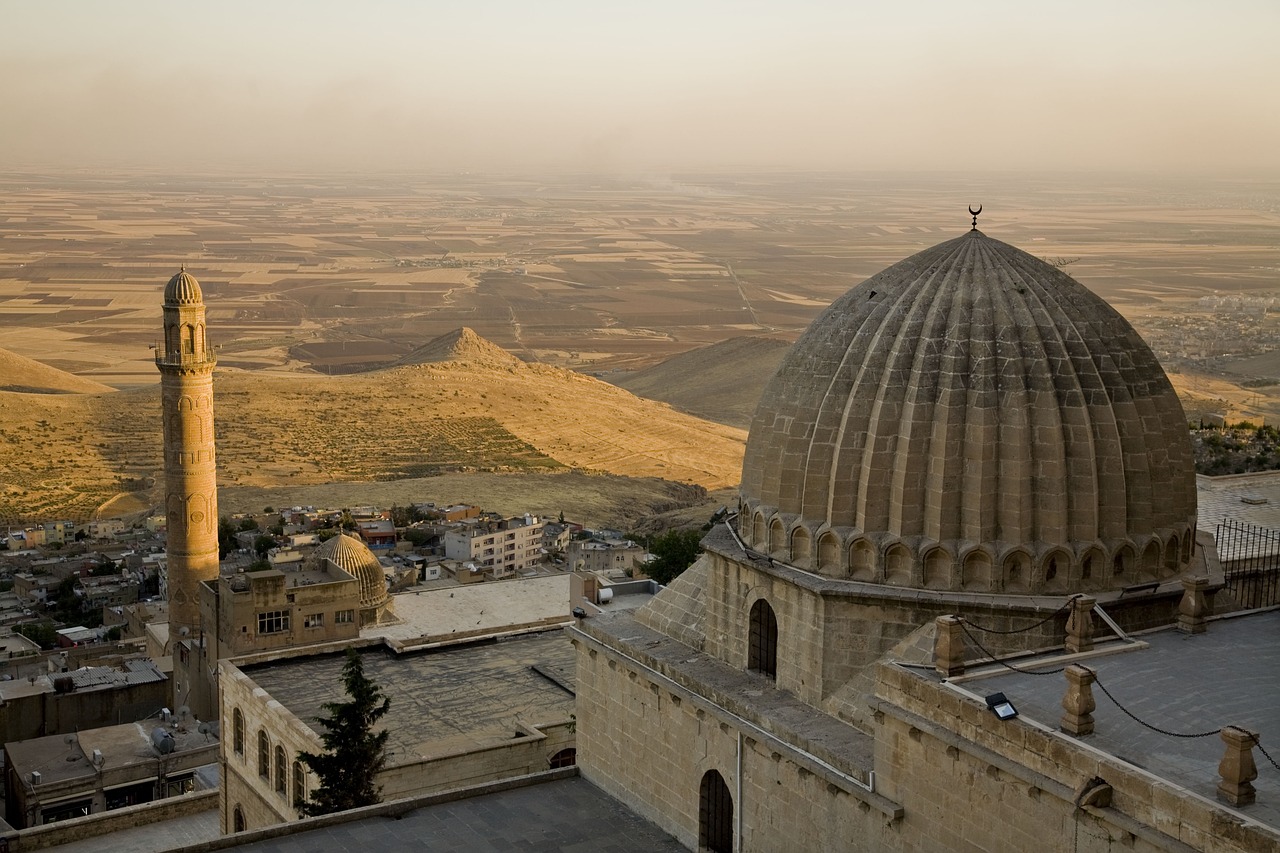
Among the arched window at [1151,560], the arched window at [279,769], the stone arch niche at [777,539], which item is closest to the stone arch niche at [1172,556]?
the arched window at [1151,560]

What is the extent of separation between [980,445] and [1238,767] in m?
4.20

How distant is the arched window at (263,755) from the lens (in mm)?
22759

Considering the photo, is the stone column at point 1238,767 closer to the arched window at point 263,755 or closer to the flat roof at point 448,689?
the flat roof at point 448,689

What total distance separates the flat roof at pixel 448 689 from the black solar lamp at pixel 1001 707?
12004 millimetres

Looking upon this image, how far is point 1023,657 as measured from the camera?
12625mm

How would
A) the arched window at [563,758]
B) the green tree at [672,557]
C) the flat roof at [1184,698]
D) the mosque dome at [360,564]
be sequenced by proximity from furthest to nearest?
the green tree at [672,557], the mosque dome at [360,564], the arched window at [563,758], the flat roof at [1184,698]

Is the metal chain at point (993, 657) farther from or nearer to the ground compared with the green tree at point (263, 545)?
farther from the ground

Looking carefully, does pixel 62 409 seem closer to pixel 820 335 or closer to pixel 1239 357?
pixel 820 335

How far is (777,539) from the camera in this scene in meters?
14.5

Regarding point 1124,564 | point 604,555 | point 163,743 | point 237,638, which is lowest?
point 604,555

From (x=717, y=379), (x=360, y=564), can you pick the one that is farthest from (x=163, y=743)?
(x=717, y=379)

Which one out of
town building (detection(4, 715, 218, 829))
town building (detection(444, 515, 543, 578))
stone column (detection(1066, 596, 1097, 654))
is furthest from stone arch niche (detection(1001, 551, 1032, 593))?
town building (detection(444, 515, 543, 578))

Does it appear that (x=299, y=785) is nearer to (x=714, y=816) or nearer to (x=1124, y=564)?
(x=714, y=816)

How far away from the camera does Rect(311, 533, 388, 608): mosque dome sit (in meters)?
34.5
